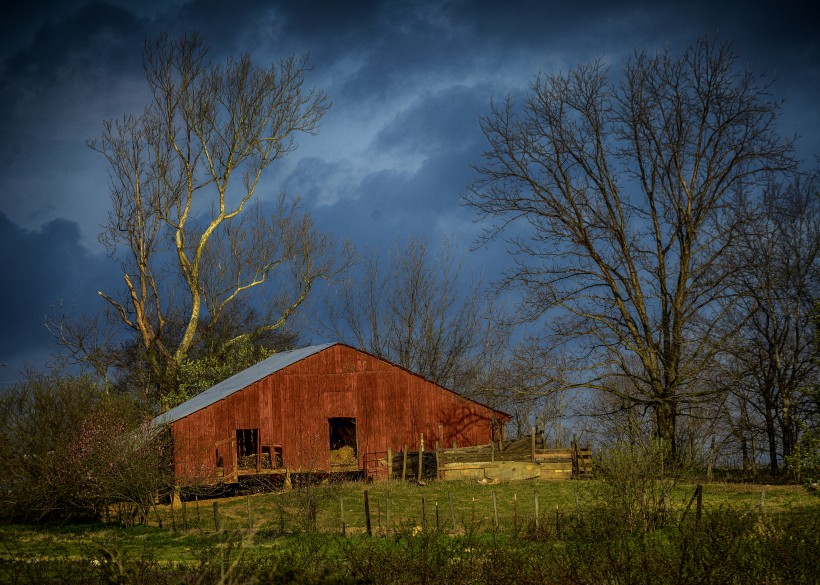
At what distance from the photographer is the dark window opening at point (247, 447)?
3428 centimetres

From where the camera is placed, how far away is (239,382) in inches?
1465

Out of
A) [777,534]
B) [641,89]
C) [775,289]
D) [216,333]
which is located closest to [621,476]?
[777,534]

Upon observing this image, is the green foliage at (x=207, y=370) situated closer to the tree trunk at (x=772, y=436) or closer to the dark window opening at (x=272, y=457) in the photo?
the dark window opening at (x=272, y=457)

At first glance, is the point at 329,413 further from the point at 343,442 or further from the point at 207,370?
the point at 207,370

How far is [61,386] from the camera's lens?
30.4 meters

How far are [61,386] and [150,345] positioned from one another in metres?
12.8

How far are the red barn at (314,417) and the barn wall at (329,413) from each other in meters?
0.04

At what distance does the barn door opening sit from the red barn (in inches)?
2.7

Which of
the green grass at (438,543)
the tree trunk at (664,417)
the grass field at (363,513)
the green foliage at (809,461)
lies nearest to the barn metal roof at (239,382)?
the grass field at (363,513)

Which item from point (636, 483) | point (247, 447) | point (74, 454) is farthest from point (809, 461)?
point (247, 447)

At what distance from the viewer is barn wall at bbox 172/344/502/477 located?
33.5 m

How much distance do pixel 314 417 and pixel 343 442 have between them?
7506 millimetres

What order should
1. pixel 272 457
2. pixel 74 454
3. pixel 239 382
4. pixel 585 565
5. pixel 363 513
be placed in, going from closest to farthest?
pixel 585 565 < pixel 363 513 < pixel 74 454 < pixel 272 457 < pixel 239 382

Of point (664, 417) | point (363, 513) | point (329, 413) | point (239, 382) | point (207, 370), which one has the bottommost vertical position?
point (363, 513)
